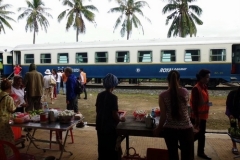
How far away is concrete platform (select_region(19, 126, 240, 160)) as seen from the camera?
14.5 feet

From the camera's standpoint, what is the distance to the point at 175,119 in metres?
2.89

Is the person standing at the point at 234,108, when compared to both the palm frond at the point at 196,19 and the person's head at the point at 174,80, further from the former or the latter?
the palm frond at the point at 196,19

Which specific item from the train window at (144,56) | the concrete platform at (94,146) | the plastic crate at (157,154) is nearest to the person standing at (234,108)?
the concrete platform at (94,146)

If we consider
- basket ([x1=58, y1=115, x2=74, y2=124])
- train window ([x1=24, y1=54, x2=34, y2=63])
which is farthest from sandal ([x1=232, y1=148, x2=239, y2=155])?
train window ([x1=24, y1=54, x2=34, y2=63])

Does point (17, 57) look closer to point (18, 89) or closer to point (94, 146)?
point (18, 89)

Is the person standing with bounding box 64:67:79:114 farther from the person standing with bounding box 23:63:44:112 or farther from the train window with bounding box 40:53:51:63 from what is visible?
the train window with bounding box 40:53:51:63

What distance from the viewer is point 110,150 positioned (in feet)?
10.6

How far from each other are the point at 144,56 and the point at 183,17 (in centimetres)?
1247

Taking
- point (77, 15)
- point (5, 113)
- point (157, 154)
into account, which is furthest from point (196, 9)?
point (5, 113)

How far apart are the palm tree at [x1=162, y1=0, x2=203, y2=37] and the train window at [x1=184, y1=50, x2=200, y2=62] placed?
11.4 m

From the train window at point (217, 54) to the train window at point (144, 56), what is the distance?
373cm

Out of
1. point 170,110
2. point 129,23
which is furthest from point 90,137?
point 129,23

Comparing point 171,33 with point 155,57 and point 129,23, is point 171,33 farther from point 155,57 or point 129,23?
point 155,57

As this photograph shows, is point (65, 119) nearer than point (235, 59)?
Yes
